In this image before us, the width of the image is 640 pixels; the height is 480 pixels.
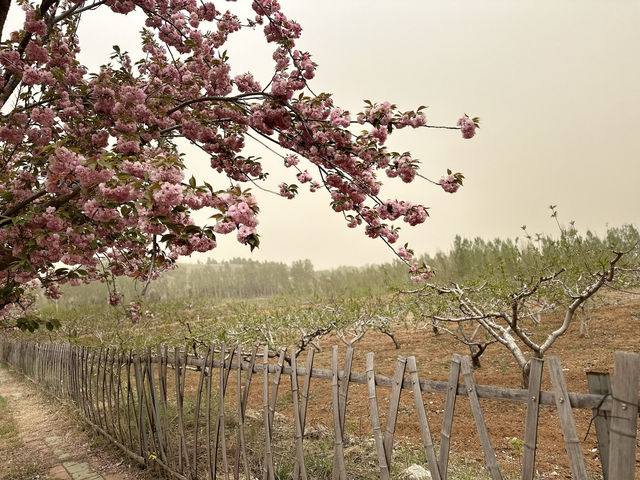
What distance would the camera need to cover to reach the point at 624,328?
1051 cm

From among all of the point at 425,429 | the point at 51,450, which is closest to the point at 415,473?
the point at 425,429

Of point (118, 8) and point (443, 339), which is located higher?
point (118, 8)

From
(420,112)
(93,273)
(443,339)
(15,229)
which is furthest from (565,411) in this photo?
(443,339)

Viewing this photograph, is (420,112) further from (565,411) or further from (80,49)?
(80,49)

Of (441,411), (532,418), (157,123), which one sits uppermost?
(157,123)

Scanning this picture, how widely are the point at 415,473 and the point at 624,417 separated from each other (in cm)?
244

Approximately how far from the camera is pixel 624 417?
1.41m

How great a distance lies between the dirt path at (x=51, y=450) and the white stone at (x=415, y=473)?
275 cm

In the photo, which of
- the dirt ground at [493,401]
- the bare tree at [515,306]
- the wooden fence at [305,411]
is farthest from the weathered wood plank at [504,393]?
the bare tree at [515,306]

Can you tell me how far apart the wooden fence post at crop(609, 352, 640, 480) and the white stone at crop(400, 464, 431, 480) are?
7.08ft

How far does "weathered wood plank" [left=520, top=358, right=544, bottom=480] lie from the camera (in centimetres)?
164

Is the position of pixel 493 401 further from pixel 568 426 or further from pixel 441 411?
pixel 568 426

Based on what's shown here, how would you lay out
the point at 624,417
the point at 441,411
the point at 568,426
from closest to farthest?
the point at 624,417, the point at 568,426, the point at 441,411

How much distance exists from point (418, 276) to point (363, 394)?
302cm
